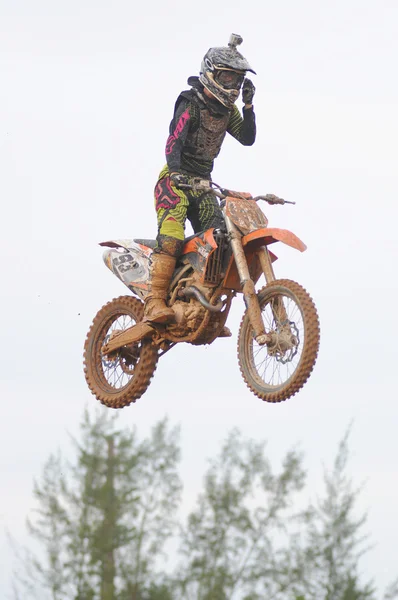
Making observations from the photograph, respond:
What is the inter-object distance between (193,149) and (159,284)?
1.66 metres

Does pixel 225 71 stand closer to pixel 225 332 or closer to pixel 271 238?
pixel 271 238

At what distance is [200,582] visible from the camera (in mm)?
21109

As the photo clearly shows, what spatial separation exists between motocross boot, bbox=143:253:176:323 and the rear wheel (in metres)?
0.69

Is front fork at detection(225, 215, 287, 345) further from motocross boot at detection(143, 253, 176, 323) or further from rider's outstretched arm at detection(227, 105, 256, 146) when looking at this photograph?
rider's outstretched arm at detection(227, 105, 256, 146)

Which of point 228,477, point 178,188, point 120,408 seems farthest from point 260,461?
point 178,188

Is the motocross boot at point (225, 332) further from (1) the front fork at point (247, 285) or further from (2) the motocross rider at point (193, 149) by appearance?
(1) the front fork at point (247, 285)

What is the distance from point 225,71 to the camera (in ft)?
57.7

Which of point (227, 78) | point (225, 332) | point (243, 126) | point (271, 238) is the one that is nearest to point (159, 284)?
point (225, 332)

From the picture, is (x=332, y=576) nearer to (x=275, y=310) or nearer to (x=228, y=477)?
(x=228, y=477)

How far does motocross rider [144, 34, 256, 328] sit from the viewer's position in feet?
57.8

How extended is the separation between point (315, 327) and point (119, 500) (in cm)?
684

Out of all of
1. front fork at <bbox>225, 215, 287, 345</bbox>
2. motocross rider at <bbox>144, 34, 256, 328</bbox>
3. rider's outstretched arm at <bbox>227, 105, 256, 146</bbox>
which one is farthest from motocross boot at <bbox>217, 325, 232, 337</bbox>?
rider's outstretched arm at <bbox>227, 105, 256, 146</bbox>

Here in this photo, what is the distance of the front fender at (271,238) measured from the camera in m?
16.3

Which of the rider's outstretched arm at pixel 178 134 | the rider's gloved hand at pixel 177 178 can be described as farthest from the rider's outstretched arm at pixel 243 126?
the rider's gloved hand at pixel 177 178
